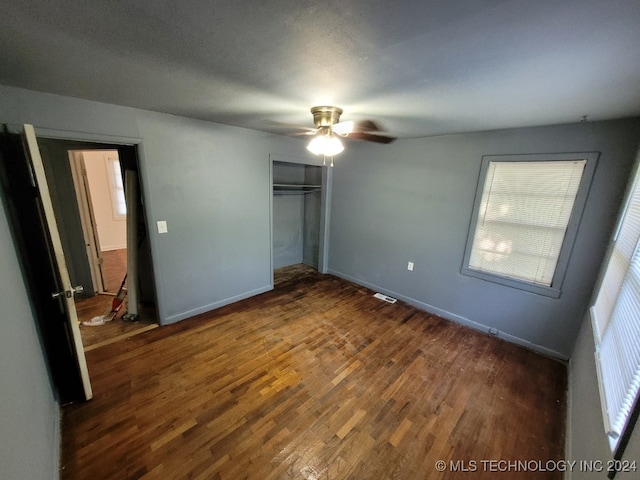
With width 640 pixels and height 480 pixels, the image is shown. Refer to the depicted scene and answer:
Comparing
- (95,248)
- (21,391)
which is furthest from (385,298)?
(95,248)

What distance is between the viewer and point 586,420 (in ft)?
4.62

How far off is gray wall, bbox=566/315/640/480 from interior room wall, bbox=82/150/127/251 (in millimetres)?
6792

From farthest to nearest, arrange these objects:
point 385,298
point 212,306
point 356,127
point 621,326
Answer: point 385,298 < point 212,306 < point 356,127 < point 621,326

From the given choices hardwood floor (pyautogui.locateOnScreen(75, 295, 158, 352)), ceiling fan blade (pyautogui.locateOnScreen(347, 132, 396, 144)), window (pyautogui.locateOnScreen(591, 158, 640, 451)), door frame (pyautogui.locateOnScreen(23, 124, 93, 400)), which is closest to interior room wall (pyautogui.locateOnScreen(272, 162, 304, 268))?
ceiling fan blade (pyautogui.locateOnScreen(347, 132, 396, 144))

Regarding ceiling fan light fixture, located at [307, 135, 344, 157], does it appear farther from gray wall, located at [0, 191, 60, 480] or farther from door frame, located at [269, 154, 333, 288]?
gray wall, located at [0, 191, 60, 480]

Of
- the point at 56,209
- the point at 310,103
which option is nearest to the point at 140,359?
the point at 56,209

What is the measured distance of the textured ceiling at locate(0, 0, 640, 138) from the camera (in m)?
0.84

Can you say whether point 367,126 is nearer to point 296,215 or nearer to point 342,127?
point 342,127

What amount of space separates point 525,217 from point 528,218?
A: 26 millimetres

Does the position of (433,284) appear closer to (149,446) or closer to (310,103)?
(310,103)

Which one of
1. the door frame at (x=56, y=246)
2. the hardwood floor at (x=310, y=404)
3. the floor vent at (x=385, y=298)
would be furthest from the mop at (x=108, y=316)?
the floor vent at (x=385, y=298)

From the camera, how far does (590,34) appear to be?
2.93 feet

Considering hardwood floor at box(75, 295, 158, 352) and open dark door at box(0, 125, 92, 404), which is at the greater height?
open dark door at box(0, 125, 92, 404)

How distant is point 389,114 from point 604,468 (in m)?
2.33
